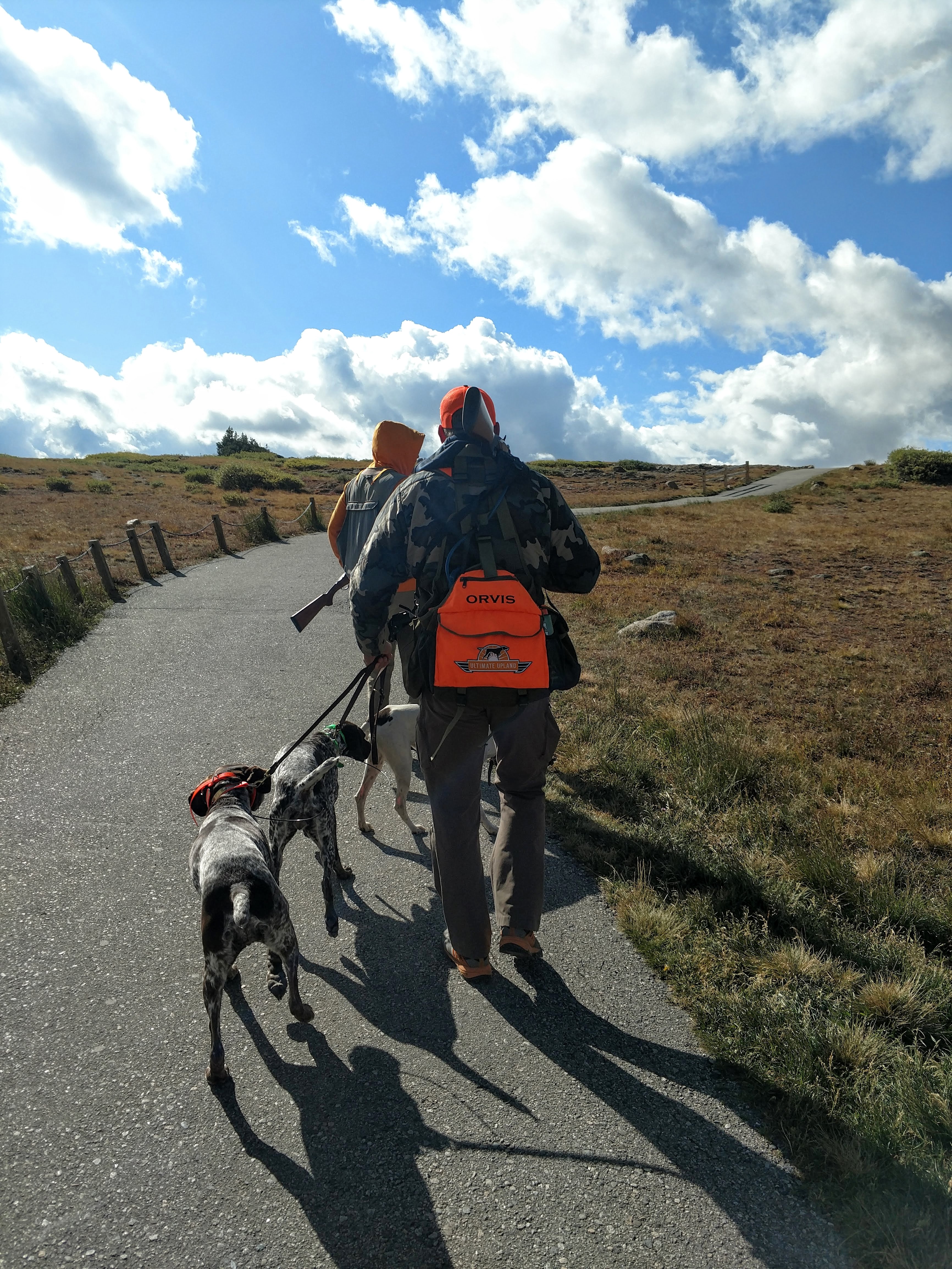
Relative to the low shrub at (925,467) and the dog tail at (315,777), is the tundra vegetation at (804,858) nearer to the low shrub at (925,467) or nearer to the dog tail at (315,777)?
the dog tail at (315,777)

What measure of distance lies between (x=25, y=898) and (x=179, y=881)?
0.78 metres

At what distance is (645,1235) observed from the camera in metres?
1.94

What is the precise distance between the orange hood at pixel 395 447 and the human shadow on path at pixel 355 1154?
10.4 feet

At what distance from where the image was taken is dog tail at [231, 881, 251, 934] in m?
2.44

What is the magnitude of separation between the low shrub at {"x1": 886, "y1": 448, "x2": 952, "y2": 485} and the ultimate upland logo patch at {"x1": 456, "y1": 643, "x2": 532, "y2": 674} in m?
41.0

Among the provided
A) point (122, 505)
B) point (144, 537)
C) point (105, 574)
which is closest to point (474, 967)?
point (105, 574)

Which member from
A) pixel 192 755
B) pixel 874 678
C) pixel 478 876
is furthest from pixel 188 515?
pixel 478 876

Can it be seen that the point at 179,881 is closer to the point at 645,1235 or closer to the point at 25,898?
the point at 25,898

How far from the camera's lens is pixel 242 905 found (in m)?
2.46

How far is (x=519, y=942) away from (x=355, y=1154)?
1.04 meters

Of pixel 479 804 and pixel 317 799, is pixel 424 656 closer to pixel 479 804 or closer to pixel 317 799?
pixel 479 804

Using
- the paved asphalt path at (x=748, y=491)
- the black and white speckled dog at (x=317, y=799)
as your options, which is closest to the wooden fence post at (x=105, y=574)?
the black and white speckled dog at (x=317, y=799)

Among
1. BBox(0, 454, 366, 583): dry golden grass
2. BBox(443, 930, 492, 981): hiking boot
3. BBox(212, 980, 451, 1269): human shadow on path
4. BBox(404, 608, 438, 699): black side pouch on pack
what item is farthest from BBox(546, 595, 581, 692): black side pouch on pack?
BBox(0, 454, 366, 583): dry golden grass

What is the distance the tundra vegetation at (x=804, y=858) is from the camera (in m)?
2.18
